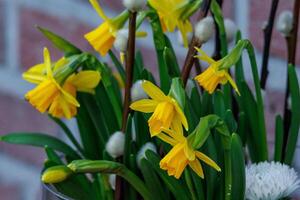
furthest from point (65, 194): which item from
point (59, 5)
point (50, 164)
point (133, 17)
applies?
point (59, 5)

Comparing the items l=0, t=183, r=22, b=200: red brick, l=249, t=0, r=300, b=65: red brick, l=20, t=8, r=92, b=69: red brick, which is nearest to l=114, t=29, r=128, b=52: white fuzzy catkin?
l=249, t=0, r=300, b=65: red brick

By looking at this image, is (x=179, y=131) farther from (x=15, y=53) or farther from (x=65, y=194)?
(x=15, y=53)

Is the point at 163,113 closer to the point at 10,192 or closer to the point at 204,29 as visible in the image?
the point at 204,29

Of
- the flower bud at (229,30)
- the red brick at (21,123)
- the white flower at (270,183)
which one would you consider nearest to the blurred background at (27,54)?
the red brick at (21,123)

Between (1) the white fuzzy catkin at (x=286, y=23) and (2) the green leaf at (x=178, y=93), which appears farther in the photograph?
(1) the white fuzzy catkin at (x=286, y=23)

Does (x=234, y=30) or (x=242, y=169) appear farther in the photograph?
(x=234, y=30)

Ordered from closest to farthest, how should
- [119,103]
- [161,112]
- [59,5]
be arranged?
[161,112], [119,103], [59,5]

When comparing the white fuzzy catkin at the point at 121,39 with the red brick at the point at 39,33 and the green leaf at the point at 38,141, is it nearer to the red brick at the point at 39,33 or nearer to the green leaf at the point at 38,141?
the green leaf at the point at 38,141
